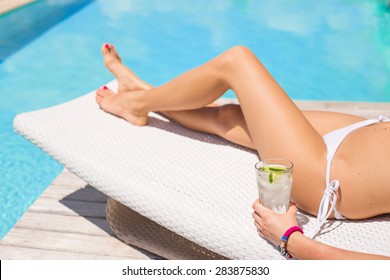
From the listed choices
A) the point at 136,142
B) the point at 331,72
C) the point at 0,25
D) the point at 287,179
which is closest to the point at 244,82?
the point at 287,179

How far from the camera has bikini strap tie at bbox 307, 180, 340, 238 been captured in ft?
7.25

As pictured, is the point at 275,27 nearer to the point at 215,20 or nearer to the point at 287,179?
the point at 215,20

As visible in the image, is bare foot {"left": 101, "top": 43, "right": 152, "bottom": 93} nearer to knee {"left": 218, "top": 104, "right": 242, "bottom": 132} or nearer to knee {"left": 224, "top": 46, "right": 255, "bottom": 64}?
knee {"left": 218, "top": 104, "right": 242, "bottom": 132}

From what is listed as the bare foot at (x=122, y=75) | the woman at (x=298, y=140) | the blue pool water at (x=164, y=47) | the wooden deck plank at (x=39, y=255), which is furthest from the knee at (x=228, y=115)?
the blue pool water at (x=164, y=47)

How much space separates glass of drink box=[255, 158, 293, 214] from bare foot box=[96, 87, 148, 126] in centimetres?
118

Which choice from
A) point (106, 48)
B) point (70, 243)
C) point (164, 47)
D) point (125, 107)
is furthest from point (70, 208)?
point (164, 47)

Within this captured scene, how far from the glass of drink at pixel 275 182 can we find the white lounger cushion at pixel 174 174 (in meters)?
0.16

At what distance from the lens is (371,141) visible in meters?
2.24

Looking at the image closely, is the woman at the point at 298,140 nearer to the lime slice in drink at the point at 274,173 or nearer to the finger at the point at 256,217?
the finger at the point at 256,217

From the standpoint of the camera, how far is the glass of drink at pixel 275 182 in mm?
2062

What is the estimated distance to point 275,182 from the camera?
2.06 m
